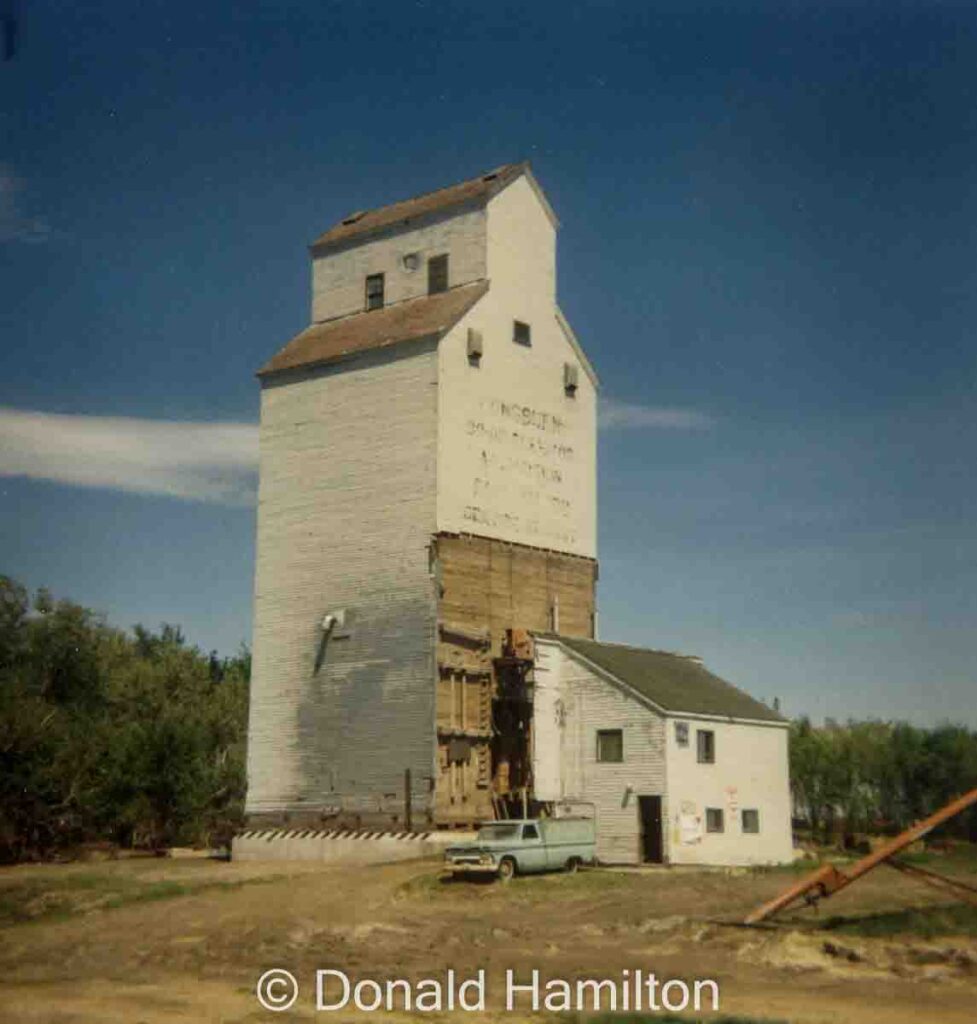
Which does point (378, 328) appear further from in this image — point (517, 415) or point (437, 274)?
point (517, 415)

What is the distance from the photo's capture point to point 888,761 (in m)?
83.7

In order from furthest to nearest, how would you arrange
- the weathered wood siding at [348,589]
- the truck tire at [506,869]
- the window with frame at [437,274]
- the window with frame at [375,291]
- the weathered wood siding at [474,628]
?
the window with frame at [375,291]
the window with frame at [437,274]
the weathered wood siding at [348,589]
the weathered wood siding at [474,628]
the truck tire at [506,869]

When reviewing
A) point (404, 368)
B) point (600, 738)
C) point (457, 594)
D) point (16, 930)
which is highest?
point (404, 368)

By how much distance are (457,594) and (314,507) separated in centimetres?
709

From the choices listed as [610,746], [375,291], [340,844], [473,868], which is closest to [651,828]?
[610,746]

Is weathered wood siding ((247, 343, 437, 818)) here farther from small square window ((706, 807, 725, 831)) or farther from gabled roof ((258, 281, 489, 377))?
small square window ((706, 807, 725, 831))

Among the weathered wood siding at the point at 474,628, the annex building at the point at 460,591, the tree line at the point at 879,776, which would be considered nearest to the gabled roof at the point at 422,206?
the annex building at the point at 460,591

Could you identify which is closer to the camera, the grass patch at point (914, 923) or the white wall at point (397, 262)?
the grass patch at point (914, 923)

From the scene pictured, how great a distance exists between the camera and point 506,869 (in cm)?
3934

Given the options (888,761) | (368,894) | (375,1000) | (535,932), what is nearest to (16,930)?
(368,894)

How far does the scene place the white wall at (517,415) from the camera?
2013 inches

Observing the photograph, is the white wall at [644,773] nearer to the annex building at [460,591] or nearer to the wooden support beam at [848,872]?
the annex building at [460,591]

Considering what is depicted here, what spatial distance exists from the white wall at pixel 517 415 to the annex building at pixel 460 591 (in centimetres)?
9

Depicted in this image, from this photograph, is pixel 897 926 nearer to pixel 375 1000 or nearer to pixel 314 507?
pixel 375 1000
